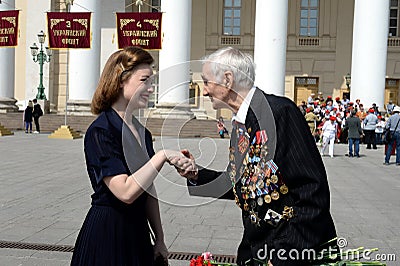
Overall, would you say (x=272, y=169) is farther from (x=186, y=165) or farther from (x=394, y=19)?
(x=394, y=19)

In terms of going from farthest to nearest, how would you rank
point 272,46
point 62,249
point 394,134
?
point 272,46, point 394,134, point 62,249

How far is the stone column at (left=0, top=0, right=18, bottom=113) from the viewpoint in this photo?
94.8 ft

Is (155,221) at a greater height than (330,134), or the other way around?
(155,221)

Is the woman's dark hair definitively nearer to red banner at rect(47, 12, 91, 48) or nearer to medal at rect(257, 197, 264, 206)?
medal at rect(257, 197, 264, 206)

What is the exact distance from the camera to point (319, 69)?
115 feet

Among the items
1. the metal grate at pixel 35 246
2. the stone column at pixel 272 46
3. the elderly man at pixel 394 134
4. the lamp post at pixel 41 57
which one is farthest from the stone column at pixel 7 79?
the metal grate at pixel 35 246

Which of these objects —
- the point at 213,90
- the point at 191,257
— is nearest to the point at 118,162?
the point at 213,90

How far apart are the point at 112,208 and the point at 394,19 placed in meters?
36.3

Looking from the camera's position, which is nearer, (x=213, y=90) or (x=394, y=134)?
(x=213, y=90)

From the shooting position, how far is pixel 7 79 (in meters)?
29.3

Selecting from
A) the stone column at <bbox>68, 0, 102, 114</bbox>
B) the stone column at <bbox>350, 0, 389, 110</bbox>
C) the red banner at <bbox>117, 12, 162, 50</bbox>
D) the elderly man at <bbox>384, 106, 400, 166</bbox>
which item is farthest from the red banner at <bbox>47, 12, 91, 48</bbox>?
the stone column at <bbox>350, 0, 389, 110</bbox>

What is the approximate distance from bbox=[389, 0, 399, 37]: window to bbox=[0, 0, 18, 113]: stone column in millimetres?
23489

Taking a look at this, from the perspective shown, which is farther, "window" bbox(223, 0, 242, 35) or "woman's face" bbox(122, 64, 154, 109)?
"window" bbox(223, 0, 242, 35)

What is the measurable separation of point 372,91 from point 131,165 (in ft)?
83.1
